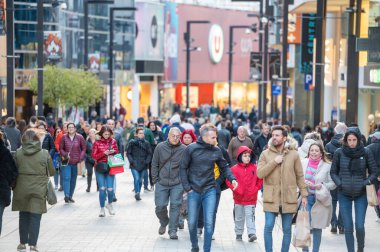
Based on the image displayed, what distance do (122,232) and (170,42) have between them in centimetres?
7877

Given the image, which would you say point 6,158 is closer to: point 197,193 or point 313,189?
point 197,193

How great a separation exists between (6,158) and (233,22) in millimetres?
97670

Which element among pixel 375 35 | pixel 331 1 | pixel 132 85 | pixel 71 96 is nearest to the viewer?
pixel 375 35

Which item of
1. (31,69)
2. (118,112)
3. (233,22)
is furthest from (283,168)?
(233,22)

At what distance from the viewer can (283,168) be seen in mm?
14305

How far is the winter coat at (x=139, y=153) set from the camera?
24281 mm

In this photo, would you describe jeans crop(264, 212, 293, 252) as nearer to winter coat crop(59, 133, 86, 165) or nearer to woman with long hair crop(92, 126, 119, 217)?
woman with long hair crop(92, 126, 119, 217)

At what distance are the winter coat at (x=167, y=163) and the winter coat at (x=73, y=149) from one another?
6.07 metres

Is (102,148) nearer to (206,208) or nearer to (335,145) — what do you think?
(335,145)

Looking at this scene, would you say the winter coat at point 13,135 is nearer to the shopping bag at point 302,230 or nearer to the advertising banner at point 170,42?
the shopping bag at point 302,230

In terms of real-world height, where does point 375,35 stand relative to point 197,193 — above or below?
above

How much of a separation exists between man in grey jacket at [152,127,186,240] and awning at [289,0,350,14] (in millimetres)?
29473

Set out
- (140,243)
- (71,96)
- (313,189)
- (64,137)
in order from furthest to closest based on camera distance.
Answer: (71,96), (64,137), (140,243), (313,189)

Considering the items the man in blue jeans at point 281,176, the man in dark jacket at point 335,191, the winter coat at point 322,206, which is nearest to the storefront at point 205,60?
the man in dark jacket at point 335,191
